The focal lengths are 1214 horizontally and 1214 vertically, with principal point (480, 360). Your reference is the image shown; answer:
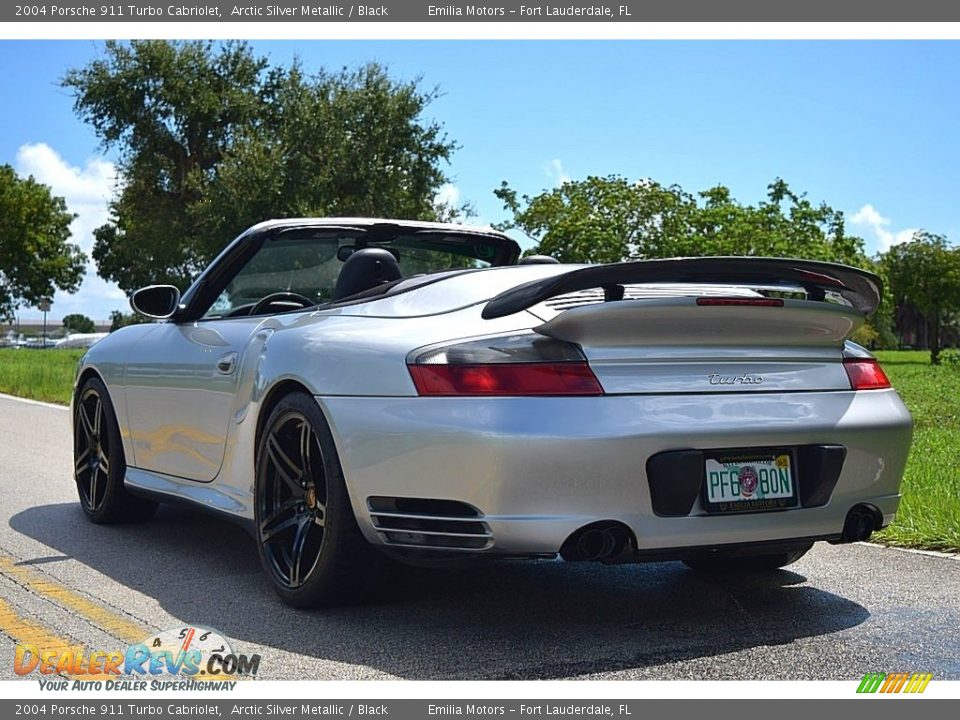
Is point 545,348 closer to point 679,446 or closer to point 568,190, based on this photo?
point 679,446

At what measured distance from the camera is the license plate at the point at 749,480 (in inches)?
153

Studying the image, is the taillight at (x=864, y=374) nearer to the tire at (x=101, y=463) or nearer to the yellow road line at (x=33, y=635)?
the yellow road line at (x=33, y=635)

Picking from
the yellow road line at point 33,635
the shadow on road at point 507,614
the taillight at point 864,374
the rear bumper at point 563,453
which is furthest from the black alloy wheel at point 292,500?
the taillight at point 864,374

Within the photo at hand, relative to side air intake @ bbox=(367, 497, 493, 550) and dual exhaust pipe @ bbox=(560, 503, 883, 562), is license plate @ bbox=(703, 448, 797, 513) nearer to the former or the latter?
dual exhaust pipe @ bbox=(560, 503, 883, 562)

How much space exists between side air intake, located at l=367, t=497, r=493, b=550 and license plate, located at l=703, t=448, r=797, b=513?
2.44 feet

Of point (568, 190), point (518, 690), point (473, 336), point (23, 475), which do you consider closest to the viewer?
point (518, 690)

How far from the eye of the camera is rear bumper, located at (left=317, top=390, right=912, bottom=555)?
3.71 meters

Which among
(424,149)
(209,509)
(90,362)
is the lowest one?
(209,509)

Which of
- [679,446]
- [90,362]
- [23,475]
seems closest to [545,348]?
[679,446]

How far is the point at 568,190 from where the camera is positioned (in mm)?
44469

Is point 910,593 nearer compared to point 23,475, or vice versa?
point 910,593

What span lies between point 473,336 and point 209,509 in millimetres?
1874

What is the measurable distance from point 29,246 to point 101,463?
56.0 meters

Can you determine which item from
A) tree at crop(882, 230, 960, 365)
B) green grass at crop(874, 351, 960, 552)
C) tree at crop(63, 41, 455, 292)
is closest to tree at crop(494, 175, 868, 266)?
tree at crop(63, 41, 455, 292)
